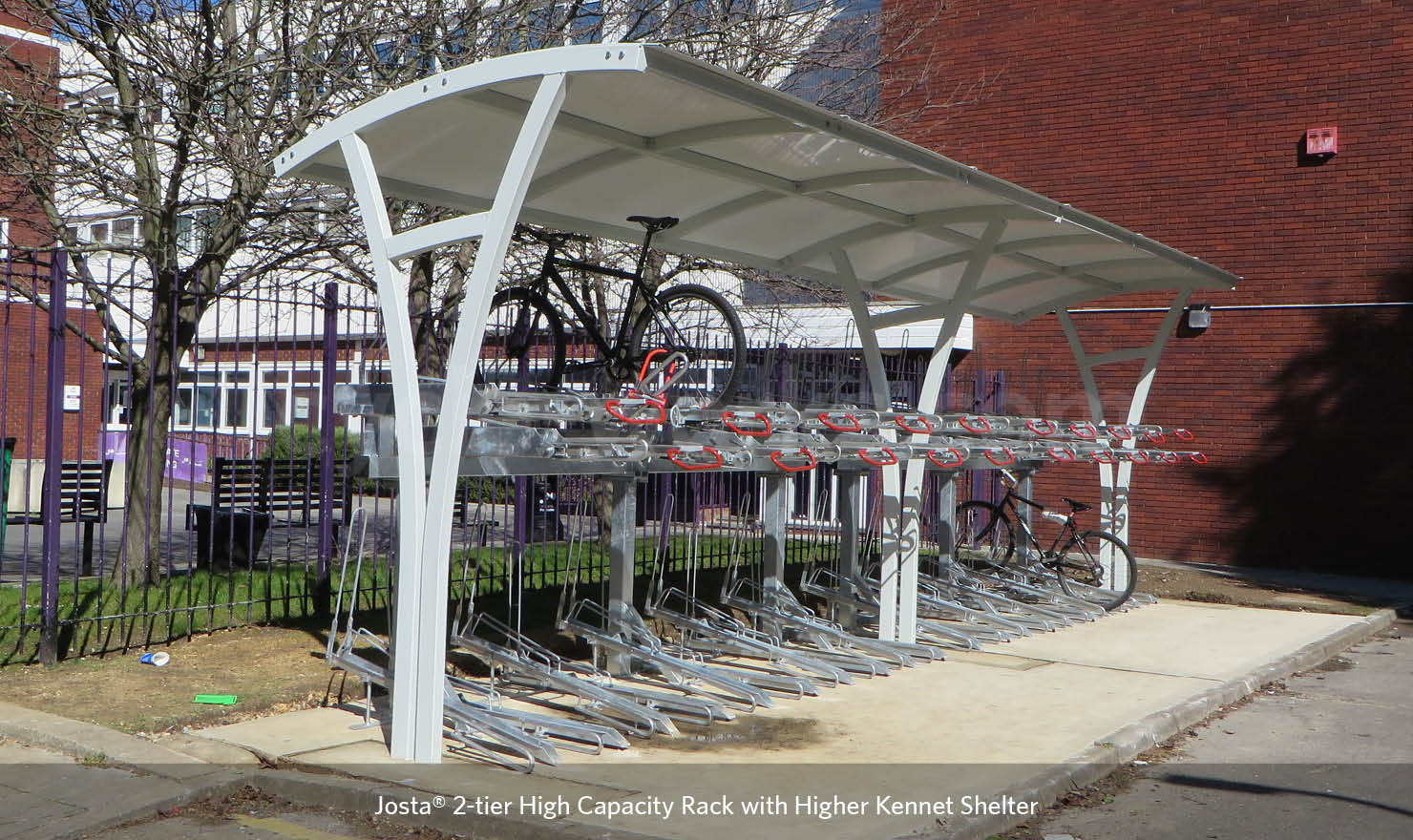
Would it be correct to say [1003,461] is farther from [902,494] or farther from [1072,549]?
[1072,549]

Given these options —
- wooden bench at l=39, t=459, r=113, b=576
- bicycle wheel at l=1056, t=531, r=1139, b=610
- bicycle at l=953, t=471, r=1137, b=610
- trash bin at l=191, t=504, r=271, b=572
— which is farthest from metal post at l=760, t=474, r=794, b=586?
wooden bench at l=39, t=459, r=113, b=576

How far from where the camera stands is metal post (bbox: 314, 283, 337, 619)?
8.42 meters

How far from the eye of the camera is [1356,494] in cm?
1478

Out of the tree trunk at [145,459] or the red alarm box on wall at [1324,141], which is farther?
the red alarm box on wall at [1324,141]

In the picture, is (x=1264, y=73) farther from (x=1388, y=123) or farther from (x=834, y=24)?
(x=834, y=24)

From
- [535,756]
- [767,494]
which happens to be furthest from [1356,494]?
[535,756]

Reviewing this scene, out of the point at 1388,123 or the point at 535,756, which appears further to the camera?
the point at 1388,123

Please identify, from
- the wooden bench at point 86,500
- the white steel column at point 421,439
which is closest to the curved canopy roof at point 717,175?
the white steel column at point 421,439

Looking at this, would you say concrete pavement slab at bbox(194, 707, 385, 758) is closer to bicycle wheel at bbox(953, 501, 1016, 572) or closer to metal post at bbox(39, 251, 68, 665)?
metal post at bbox(39, 251, 68, 665)

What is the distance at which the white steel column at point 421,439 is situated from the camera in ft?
18.1

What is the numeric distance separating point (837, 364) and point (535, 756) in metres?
7.77

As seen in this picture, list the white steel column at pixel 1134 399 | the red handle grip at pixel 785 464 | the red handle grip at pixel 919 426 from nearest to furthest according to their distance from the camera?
1. the red handle grip at pixel 785 464
2. the red handle grip at pixel 919 426
3. the white steel column at pixel 1134 399

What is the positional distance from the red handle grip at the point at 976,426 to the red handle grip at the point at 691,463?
2.87 m

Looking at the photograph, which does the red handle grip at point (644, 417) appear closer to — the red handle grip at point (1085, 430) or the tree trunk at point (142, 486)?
the tree trunk at point (142, 486)
